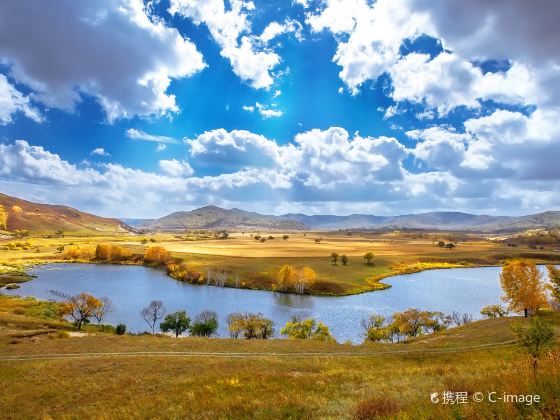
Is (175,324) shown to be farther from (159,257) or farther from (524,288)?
(159,257)

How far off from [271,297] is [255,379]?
98.9 meters

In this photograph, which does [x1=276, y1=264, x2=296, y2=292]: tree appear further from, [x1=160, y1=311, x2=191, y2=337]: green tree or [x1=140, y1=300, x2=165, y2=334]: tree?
[x1=160, y1=311, x2=191, y2=337]: green tree

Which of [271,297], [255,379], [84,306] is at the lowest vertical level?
[271,297]

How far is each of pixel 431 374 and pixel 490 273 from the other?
184 m

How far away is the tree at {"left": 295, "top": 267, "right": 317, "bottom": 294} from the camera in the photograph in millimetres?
126750

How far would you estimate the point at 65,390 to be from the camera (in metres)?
24.0

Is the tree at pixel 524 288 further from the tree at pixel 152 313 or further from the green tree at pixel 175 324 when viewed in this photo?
the tree at pixel 152 313

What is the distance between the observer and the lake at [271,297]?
91.9m

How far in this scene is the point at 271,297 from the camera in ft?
386

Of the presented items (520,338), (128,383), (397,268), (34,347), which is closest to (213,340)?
(34,347)

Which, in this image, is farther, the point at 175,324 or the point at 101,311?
the point at 101,311

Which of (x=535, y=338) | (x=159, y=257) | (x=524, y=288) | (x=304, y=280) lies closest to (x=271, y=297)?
(x=304, y=280)

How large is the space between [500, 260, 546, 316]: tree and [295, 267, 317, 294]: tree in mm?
66617

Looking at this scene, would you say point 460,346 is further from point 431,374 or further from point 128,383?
point 128,383
